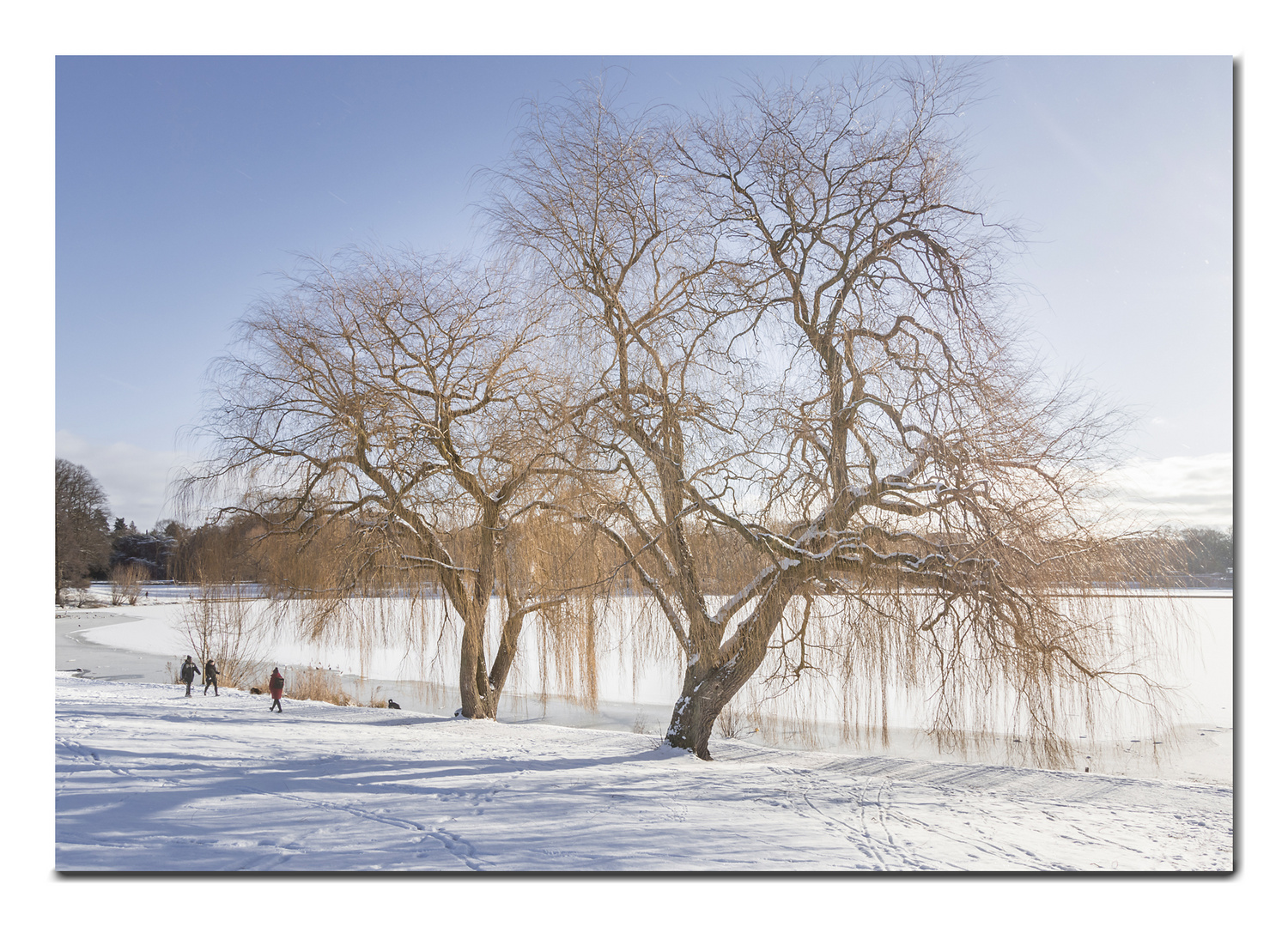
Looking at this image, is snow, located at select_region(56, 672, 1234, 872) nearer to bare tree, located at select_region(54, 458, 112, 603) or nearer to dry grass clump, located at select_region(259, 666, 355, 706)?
bare tree, located at select_region(54, 458, 112, 603)

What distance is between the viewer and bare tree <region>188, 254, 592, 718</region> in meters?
6.75

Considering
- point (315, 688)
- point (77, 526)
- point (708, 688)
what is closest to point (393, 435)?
point (77, 526)

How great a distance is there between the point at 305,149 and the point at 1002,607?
5928 millimetres

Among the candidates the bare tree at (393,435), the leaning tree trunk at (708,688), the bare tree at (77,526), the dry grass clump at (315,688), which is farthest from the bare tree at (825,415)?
the dry grass clump at (315,688)

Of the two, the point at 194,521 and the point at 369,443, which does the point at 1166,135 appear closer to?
the point at 369,443

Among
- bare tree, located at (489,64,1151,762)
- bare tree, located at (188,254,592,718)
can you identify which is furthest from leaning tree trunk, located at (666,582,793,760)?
bare tree, located at (188,254,592,718)

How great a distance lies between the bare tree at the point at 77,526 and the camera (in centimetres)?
396

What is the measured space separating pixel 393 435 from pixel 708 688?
12.9 feet

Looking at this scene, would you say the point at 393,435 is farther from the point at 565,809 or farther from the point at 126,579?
the point at 565,809

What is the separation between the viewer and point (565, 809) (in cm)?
379

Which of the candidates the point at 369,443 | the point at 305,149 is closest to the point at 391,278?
the point at 369,443
